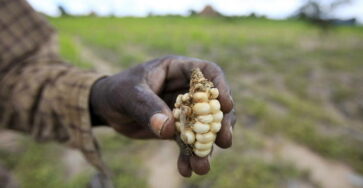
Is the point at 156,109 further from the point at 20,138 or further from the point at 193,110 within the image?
the point at 20,138

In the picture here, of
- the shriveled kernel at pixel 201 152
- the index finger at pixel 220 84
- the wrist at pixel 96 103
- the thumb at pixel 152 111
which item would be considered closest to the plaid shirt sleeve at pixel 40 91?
the wrist at pixel 96 103

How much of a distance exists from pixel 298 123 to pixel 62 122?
3233 millimetres

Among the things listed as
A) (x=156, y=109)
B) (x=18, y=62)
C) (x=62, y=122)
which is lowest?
(x=62, y=122)

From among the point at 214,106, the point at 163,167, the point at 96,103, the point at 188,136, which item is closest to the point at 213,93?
the point at 214,106

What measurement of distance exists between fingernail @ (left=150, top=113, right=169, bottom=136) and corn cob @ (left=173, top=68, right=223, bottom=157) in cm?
5

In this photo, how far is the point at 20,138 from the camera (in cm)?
353

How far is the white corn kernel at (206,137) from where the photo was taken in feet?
2.87

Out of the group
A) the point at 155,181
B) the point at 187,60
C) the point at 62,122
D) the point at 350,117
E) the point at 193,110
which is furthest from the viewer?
the point at 350,117

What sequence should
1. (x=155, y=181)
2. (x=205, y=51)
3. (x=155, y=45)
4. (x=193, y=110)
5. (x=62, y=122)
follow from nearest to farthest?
(x=193, y=110)
(x=62, y=122)
(x=155, y=181)
(x=205, y=51)
(x=155, y=45)

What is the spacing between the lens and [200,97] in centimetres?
89

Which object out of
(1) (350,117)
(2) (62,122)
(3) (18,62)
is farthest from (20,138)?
(1) (350,117)

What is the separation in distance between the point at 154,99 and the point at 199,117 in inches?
6.1

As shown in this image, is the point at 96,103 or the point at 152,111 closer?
the point at 152,111

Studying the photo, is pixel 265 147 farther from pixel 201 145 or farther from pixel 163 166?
pixel 201 145
